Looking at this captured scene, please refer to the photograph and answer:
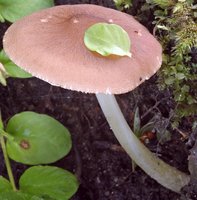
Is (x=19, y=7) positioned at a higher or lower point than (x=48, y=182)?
higher

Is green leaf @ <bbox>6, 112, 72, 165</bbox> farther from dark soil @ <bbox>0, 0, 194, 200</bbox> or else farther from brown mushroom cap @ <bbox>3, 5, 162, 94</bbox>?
brown mushroom cap @ <bbox>3, 5, 162, 94</bbox>

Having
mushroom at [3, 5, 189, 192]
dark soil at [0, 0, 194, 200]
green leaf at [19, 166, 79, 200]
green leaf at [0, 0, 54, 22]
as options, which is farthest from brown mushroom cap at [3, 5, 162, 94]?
green leaf at [19, 166, 79, 200]

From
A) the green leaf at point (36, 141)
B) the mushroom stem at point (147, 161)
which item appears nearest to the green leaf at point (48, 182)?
the green leaf at point (36, 141)

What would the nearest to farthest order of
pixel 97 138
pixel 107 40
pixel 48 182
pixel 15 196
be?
1. pixel 107 40
2. pixel 15 196
3. pixel 48 182
4. pixel 97 138

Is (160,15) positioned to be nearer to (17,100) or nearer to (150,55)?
(150,55)

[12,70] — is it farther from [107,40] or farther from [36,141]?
[107,40]

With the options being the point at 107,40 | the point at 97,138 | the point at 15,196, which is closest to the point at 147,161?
the point at 97,138

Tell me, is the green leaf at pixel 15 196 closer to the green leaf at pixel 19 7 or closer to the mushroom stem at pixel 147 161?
the mushroom stem at pixel 147 161
